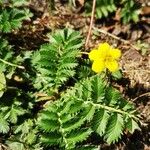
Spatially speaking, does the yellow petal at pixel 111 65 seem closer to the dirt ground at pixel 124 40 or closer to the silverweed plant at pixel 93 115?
the silverweed plant at pixel 93 115

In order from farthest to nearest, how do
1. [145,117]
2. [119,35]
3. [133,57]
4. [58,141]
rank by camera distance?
[119,35] → [133,57] → [145,117] → [58,141]

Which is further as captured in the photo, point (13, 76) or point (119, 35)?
point (119, 35)

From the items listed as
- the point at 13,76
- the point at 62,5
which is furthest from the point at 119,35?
the point at 13,76

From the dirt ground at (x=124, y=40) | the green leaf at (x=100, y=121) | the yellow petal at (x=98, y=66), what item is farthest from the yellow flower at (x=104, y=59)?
the dirt ground at (x=124, y=40)

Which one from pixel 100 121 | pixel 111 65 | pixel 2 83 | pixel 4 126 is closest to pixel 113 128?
pixel 100 121

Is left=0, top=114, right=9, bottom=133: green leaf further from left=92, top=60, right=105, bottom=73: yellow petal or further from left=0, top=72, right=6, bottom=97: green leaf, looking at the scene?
left=92, top=60, right=105, bottom=73: yellow petal

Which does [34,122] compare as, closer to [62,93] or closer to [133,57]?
[62,93]

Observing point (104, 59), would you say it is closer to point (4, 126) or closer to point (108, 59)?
point (108, 59)

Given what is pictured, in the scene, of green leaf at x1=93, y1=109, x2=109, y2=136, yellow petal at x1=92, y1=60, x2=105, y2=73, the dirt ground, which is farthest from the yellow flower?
the dirt ground
